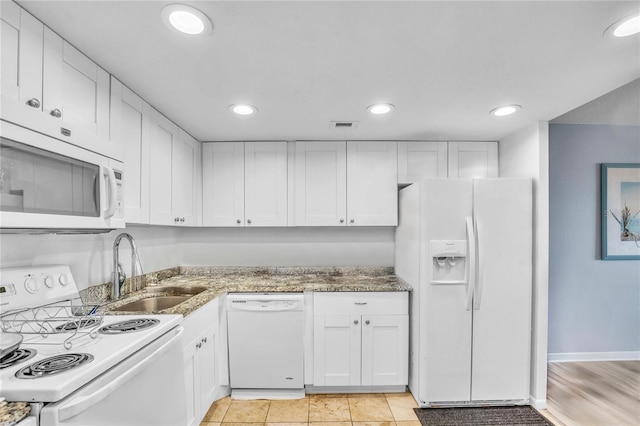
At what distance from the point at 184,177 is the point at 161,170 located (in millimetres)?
391

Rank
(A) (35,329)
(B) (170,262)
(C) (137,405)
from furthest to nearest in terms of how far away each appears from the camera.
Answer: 1. (B) (170,262)
2. (A) (35,329)
3. (C) (137,405)

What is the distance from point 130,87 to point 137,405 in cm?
168

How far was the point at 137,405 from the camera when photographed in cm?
120

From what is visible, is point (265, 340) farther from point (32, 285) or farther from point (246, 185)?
point (32, 285)

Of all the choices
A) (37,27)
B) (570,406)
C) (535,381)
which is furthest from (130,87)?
(570,406)

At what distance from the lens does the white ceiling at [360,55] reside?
119cm

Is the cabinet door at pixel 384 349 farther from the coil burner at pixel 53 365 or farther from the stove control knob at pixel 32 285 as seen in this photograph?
the stove control knob at pixel 32 285

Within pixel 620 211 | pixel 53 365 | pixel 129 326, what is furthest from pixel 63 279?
pixel 620 211

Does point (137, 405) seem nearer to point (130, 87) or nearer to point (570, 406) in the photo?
point (130, 87)

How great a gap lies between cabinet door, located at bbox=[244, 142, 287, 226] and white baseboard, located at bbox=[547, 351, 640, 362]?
2949 mm

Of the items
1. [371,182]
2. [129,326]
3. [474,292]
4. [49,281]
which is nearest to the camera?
[129,326]

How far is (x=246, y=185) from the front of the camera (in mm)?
2910

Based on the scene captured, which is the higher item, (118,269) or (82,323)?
(118,269)

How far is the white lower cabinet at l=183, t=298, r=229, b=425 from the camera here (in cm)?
185
